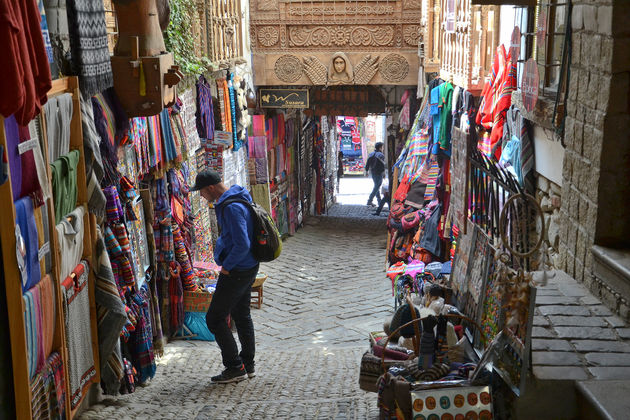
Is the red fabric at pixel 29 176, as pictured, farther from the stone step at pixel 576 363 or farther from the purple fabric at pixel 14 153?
the stone step at pixel 576 363

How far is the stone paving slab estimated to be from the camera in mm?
3686

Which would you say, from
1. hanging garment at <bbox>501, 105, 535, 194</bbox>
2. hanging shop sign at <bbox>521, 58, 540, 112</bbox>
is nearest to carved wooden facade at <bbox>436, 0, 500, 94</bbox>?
hanging garment at <bbox>501, 105, 535, 194</bbox>

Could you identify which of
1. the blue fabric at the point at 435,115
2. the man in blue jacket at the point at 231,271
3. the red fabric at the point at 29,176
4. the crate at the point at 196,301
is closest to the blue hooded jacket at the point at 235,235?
the man in blue jacket at the point at 231,271

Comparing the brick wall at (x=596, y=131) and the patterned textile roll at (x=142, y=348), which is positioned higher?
the brick wall at (x=596, y=131)

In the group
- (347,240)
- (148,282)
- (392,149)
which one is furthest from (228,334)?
(392,149)

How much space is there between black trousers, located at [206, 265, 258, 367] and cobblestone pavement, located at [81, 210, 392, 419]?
0.30 meters

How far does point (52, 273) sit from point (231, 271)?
6.75 ft

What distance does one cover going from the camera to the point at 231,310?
6.49 m

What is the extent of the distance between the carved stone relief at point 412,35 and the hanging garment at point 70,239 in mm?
9965

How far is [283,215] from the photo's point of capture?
51.5ft

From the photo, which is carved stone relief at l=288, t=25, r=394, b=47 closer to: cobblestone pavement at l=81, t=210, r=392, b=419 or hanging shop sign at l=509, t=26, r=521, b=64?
cobblestone pavement at l=81, t=210, r=392, b=419

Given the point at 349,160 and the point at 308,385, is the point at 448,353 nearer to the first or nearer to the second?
the point at 308,385

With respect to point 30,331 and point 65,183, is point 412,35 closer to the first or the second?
point 65,183

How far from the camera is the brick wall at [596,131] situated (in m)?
4.46
